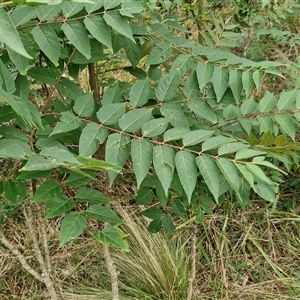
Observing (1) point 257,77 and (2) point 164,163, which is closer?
(2) point 164,163

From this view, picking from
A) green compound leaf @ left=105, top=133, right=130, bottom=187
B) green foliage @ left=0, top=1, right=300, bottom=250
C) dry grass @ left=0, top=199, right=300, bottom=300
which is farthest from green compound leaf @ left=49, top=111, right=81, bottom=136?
dry grass @ left=0, top=199, right=300, bottom=300

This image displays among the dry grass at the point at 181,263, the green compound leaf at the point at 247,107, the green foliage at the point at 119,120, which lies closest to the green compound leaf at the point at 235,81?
the green foliage at the point at 119,120

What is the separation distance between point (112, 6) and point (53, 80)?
0.28m

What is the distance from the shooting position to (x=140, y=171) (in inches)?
39.9

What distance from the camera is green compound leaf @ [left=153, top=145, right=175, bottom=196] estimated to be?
1.00 m

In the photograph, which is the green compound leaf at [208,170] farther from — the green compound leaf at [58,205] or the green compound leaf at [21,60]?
the green compound leaf at [21,60]

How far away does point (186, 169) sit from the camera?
103 cm

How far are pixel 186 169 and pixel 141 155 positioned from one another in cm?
11

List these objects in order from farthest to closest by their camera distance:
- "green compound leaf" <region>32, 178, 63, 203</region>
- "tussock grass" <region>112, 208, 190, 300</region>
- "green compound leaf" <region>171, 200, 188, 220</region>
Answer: "tussock grass" <region>112, 208, 190, 300</region> < "green compound leaf" <region>171, 200, 188, 220</region> < "green compound leaf" <region>32, 178, 63, 203</region>

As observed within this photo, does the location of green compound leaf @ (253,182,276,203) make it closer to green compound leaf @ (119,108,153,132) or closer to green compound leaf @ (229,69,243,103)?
green compound leaf @ (229,69,243,103)

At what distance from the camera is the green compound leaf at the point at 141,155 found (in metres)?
1.02

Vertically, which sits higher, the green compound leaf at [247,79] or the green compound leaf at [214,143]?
the green compound leaf at [247,79]

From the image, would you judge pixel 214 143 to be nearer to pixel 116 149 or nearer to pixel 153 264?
pixel 116 149

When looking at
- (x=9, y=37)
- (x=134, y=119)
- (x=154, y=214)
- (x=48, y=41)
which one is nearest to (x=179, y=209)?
(x=154, y=214)
